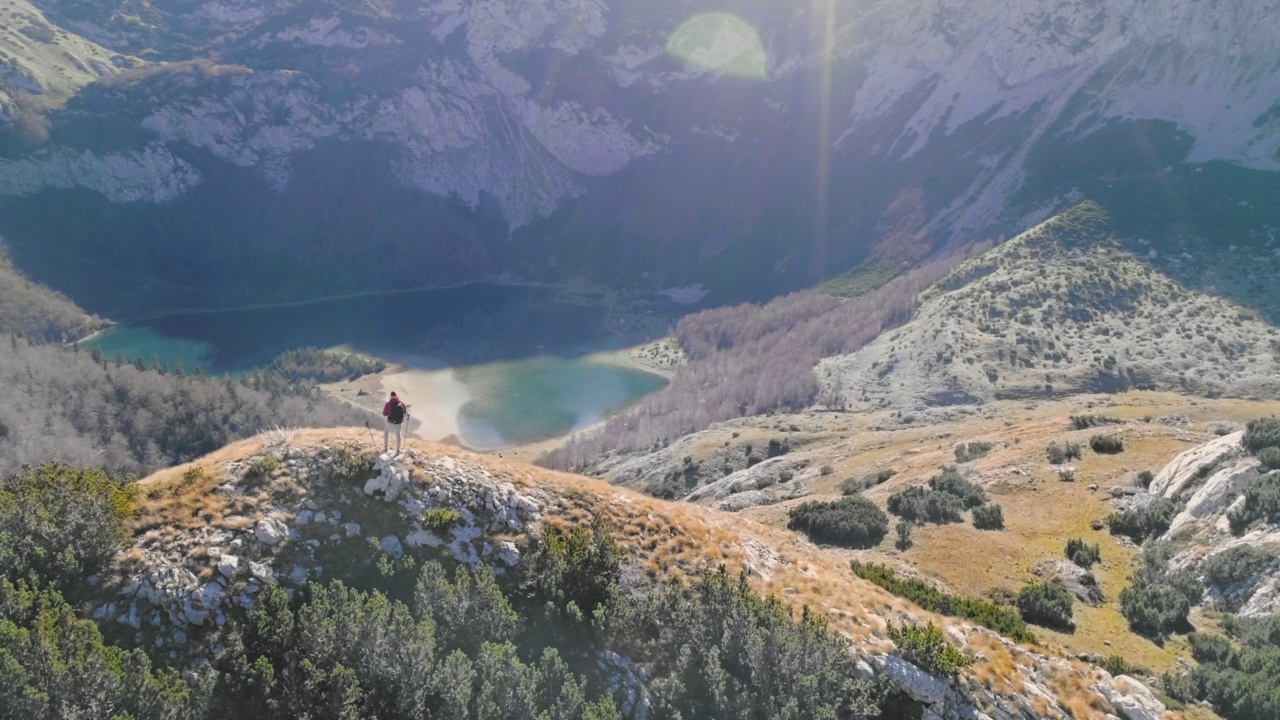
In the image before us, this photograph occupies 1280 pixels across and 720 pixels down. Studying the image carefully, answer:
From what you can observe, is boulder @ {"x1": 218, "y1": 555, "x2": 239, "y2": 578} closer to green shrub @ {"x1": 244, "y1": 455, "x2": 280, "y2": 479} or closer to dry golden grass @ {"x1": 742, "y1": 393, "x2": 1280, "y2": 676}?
green shrub @ {"x1": 244, "y1": 455, "x2": 280, "y2": 479}

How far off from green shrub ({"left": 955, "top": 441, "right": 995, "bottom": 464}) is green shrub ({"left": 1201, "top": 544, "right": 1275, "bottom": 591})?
25.3m

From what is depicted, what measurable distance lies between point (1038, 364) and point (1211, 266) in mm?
52194

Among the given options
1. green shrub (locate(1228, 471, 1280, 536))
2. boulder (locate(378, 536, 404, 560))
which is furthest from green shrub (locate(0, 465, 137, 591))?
green shrub (locate(1228, 471, 1280, 536))

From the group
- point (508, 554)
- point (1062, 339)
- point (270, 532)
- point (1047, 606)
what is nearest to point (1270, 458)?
point (1047, 606)

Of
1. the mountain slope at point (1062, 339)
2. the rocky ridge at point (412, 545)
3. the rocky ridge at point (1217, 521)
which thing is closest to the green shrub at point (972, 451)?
the rocky ridge at point (1217, 521)

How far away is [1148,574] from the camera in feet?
116

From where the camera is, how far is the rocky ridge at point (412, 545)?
20.7 m

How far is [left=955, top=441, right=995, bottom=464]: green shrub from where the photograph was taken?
59.8 m

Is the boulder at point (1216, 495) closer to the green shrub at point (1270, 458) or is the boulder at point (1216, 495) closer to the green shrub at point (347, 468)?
the green shrub at point (1270, 458)

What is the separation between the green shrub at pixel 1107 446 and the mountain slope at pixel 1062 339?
59.0 meters

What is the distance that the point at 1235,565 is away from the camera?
107 feet

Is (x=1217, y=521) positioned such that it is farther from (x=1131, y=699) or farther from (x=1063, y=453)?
(x=1131, y=699)

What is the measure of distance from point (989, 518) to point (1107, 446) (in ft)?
58.7

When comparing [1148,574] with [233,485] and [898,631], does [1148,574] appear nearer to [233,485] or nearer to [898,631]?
[898,631]
